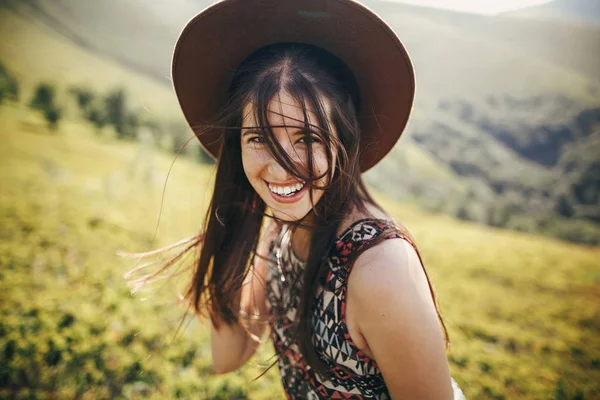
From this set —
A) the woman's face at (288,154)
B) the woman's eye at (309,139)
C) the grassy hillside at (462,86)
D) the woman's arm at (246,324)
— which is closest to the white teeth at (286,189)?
the woman's face at (288,154)

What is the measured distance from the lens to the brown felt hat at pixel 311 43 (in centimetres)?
140

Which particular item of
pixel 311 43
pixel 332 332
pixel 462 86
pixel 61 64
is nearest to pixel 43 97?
pixel 311 43

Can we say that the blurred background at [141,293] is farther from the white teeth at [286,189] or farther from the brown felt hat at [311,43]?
the white teeth at [286,189]

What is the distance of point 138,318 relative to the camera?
A: 12.9 ft

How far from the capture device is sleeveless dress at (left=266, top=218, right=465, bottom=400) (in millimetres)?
1428

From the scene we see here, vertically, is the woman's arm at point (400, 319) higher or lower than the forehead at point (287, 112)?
lower

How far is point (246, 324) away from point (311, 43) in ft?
5.80

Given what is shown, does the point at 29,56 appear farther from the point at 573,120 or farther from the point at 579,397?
the point at 573,120

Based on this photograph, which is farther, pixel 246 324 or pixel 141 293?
pixel 141 293

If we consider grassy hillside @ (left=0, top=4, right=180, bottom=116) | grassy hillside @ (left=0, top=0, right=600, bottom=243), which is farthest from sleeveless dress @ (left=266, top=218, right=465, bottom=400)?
grassy hillside @ (left=0, top=4, right=180, bottom=116)

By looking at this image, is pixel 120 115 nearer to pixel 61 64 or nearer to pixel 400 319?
pixel 61 64

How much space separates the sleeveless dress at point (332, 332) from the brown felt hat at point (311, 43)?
2.03ft

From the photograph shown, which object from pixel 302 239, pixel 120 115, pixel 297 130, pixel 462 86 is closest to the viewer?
pixel 297 130

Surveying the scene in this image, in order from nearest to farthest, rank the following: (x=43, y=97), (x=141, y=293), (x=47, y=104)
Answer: (x=141, y=293)
(x=47, y=104)
(x=43, y=97)
